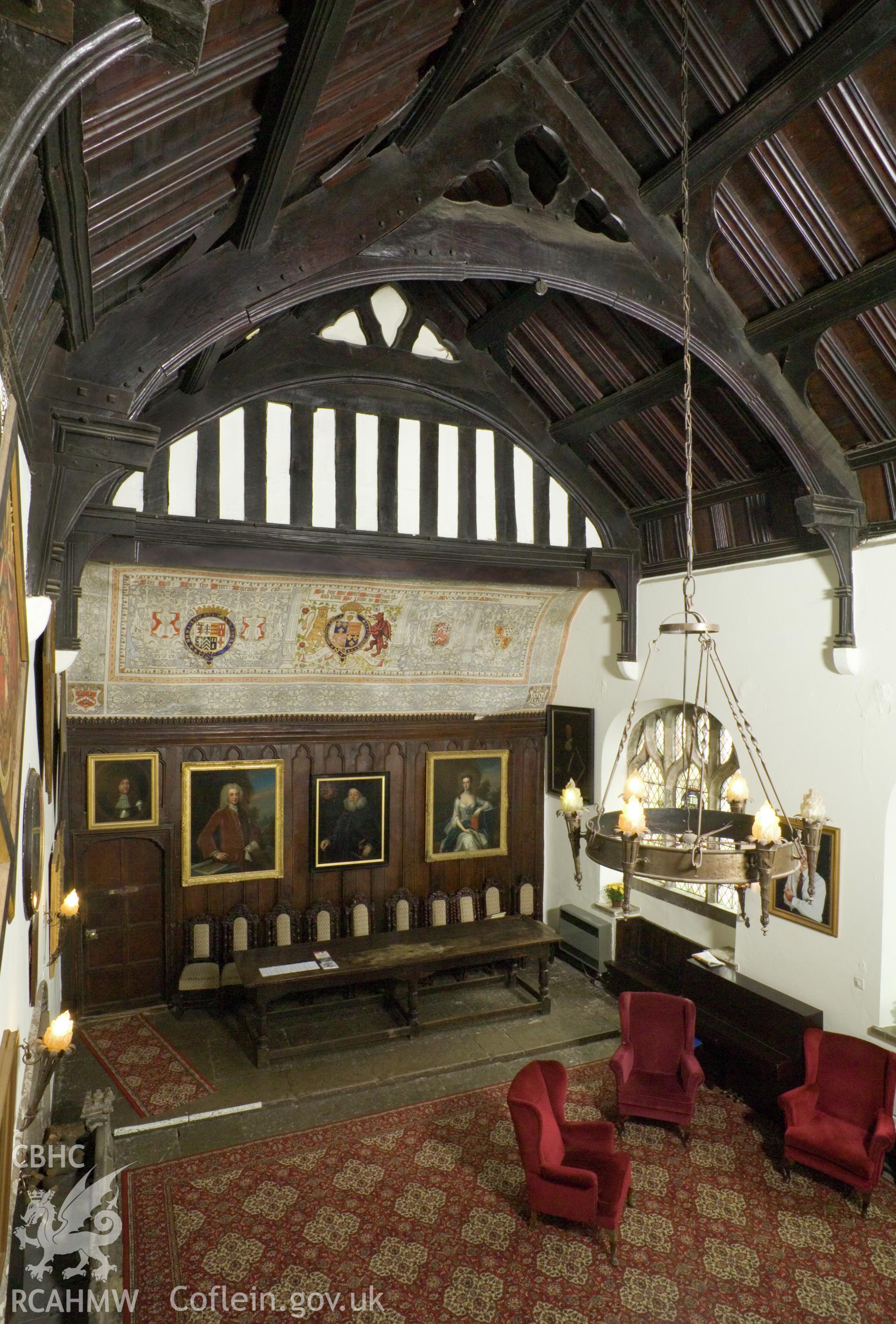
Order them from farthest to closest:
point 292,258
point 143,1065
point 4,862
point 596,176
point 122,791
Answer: point 122,791
point 143,1065
point 596,176
point 292,258
point 4,862

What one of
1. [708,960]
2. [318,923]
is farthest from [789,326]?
[318,923]

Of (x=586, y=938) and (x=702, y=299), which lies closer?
(x=702, y=299)

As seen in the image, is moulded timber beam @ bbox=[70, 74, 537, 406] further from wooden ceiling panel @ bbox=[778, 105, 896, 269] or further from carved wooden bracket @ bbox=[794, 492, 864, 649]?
carved wooden bracket @ bbox=[794, 492, 864, 649]

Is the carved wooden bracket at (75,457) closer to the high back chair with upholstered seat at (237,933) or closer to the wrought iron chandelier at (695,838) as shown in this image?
the wrought iron chandelier at (695,838)

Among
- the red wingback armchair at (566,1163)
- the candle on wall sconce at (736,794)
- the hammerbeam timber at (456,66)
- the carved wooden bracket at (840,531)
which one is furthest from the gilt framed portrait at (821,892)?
the hammerbeam timber at (456,66)

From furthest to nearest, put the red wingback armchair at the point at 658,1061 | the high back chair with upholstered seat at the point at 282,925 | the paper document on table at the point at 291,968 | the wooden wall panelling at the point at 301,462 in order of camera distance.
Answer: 1. the high back chair with upholstered seat at the point at 282,925
2. the paper document on table at the point at 291,968
3. the wooden wall panelling at the point at 301,462
4. the red wingback armchair at the point at 658,1061

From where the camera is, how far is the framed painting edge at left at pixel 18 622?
7.03ft

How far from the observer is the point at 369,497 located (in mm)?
7215

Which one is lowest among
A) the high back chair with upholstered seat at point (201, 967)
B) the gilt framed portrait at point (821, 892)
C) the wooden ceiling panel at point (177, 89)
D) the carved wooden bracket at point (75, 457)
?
the high back chair with upholstered seat at point (201, 967)

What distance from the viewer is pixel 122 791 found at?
27.1 feet

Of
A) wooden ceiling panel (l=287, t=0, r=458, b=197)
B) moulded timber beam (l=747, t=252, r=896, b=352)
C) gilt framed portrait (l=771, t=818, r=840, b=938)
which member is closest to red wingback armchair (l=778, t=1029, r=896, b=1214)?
gilt framed portrait (l=771, t=818, r=840, b=938)

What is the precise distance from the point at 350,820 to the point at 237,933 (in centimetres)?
174

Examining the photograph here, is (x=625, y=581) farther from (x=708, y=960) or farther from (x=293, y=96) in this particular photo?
(x=293, y=96)

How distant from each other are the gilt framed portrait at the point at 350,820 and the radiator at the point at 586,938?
2.39 m
